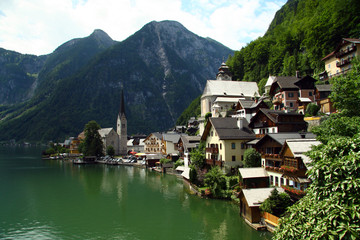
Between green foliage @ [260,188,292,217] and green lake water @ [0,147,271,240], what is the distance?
2.24 meters

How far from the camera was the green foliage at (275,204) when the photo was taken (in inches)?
946

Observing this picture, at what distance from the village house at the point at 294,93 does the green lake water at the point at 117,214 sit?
89.9 feet

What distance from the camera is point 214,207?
3256cm

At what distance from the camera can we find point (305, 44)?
71.4 m

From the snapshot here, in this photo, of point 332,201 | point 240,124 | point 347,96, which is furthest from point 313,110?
point 332,201

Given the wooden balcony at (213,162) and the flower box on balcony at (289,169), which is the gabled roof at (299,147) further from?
the wooden balcony at (213,162)

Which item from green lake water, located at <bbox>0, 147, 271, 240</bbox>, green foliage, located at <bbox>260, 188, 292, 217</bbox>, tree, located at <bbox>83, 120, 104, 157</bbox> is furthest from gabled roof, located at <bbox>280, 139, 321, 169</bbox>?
tree, located at <bbox>83, 120, 104, 157</bbox>

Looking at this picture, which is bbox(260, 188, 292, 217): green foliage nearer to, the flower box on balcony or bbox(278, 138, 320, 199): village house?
bbox(278, 138, 320, 199): village house

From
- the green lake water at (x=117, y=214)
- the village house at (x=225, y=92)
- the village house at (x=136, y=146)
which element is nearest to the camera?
the green lake water at (x=117, y=214)

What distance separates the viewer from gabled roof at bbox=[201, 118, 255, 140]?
41.4 meters

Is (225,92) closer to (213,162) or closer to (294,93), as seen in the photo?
(294,93)

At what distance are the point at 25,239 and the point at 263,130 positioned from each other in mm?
33566

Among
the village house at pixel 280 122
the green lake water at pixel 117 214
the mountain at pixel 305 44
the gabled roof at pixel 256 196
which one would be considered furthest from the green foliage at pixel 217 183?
the mountain at pixel 305 44

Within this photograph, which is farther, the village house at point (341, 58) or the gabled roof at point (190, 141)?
the gabled roof at point (190, 141)
